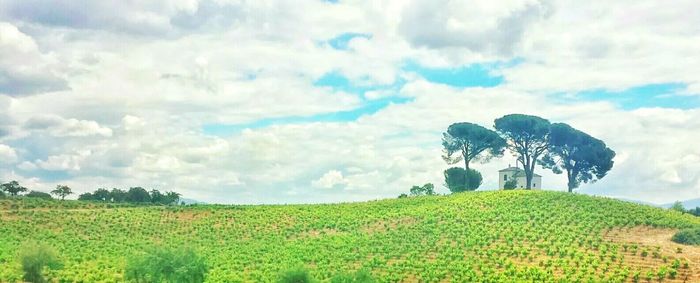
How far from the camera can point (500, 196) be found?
89.8 m

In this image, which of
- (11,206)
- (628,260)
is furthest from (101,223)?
(628,260)

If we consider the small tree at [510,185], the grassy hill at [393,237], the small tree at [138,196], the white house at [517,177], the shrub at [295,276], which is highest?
the white house at [517,177]

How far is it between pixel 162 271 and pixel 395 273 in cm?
2073

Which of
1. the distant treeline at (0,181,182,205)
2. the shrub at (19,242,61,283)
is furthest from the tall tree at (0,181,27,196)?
the shrub at (19,242,61,283)

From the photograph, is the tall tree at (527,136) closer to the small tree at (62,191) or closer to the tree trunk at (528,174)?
the tree trunk at (528,174)

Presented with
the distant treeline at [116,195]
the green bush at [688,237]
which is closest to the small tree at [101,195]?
the distant treeline at [116,195]

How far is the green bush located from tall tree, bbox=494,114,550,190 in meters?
44.0

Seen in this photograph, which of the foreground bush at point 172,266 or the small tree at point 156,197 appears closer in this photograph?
the foreground bush at point 172,266

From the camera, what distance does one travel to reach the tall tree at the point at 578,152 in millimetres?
109438

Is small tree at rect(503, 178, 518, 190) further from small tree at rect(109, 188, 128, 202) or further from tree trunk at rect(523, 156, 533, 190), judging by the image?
small tree at rect(109, 188, 128, 202)

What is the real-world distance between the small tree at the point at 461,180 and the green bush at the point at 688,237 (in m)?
46.8

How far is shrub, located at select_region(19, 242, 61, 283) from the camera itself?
5194cm

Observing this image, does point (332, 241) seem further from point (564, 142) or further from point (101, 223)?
point (564, 142)

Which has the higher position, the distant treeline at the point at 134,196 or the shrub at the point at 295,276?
the distant treeline at the point at 134,196
